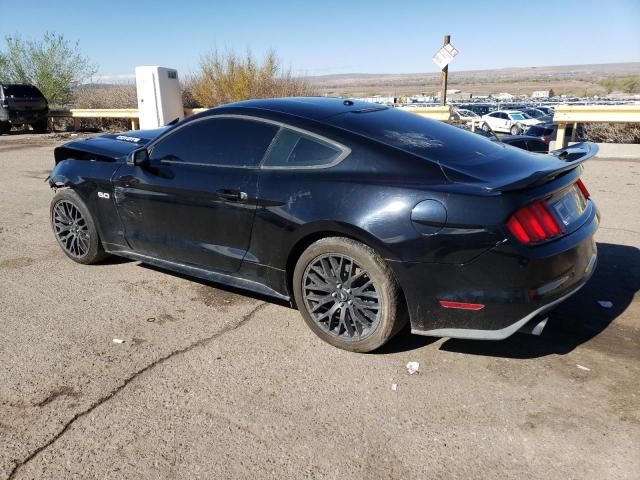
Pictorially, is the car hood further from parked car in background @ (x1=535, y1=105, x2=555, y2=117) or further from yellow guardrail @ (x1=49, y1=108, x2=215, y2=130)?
parked car in background @ (x1=535, y1=105, x2=555, y2=117)

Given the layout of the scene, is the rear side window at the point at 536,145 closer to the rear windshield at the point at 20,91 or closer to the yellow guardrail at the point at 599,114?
the yellow guardrail at the point at 599,114

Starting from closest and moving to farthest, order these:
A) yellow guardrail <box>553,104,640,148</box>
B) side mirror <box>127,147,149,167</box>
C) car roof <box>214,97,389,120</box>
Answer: car roof <box>214,97,389,120</box> < side mirror <box>127,147,149,167</box> < yellow guardrail <box>553,104,640,148</box>

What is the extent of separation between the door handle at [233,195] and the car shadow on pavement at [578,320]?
170 centimetres

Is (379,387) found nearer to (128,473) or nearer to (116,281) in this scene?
(128,473)

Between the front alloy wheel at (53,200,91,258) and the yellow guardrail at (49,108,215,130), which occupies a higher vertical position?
the yellow guardrail at (49,108,215,130)

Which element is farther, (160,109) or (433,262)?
(160,109)

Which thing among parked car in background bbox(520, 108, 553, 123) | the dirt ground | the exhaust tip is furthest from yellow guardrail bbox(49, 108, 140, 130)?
parked car in background bbox(520, 108, 553, 123)

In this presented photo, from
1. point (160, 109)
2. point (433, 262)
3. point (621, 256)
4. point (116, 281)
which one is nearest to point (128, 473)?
point (433, 262)

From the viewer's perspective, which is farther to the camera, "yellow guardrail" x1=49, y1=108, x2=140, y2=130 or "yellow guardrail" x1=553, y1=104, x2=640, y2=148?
"yellow guardrail" x1=49, y1=108, x2=140, y2=130

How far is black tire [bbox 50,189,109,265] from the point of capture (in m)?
4.91

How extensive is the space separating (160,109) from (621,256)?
13204 mm

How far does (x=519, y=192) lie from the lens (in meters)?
2.96

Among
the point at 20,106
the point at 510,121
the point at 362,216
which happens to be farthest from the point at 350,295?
the point at 510,121

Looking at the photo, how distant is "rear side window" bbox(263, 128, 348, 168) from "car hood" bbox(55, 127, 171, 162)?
1485 mm
